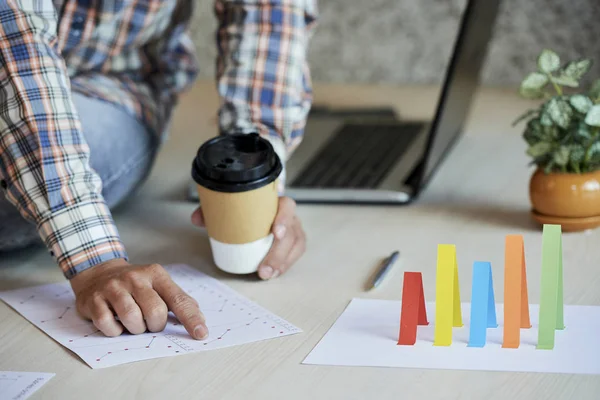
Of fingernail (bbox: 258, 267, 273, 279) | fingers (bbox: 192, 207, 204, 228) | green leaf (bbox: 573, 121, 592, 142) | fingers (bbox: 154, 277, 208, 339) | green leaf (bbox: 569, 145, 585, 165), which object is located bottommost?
fingernail (bbox: 258, 267, 273, 279)

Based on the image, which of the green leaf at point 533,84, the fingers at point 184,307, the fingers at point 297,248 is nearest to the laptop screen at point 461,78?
the green leaf at point 533,84

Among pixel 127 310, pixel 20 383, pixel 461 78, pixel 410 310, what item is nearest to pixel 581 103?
pixel 461 78

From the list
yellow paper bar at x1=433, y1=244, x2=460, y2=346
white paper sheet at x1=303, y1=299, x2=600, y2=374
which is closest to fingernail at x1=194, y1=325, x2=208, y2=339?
white paper sheet at x1=303, y1=299, x2=600, y2=374

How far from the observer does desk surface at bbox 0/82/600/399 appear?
32.6 inches

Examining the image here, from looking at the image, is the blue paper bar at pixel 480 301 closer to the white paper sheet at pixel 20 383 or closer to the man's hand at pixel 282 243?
the man's hand at pixel 282 243

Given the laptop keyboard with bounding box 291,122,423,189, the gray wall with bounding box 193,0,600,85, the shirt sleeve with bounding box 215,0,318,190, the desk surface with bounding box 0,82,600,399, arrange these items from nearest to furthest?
the desk surface with bounding box 0,82,600,399, the shirt sleeve with bounding box 215,0,318,190, the laptop keyboard with bounding box 291,122,423,189, the gray wall with bounding box 193,0,600,85

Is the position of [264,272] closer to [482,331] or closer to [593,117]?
[482,331]

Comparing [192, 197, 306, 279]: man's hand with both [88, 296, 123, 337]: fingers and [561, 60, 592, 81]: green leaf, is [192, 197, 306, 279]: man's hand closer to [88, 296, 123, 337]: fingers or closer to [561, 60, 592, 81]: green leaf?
[88, 296, 123, 337]: fingers

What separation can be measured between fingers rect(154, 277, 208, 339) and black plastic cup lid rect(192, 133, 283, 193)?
0.41 ft

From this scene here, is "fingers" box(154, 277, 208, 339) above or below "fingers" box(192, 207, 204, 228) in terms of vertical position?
below

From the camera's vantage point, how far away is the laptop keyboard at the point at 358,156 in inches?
54.5

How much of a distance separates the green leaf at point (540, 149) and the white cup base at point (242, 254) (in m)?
0.36

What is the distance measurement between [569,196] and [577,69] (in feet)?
0.54

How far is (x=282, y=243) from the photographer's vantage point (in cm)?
107
